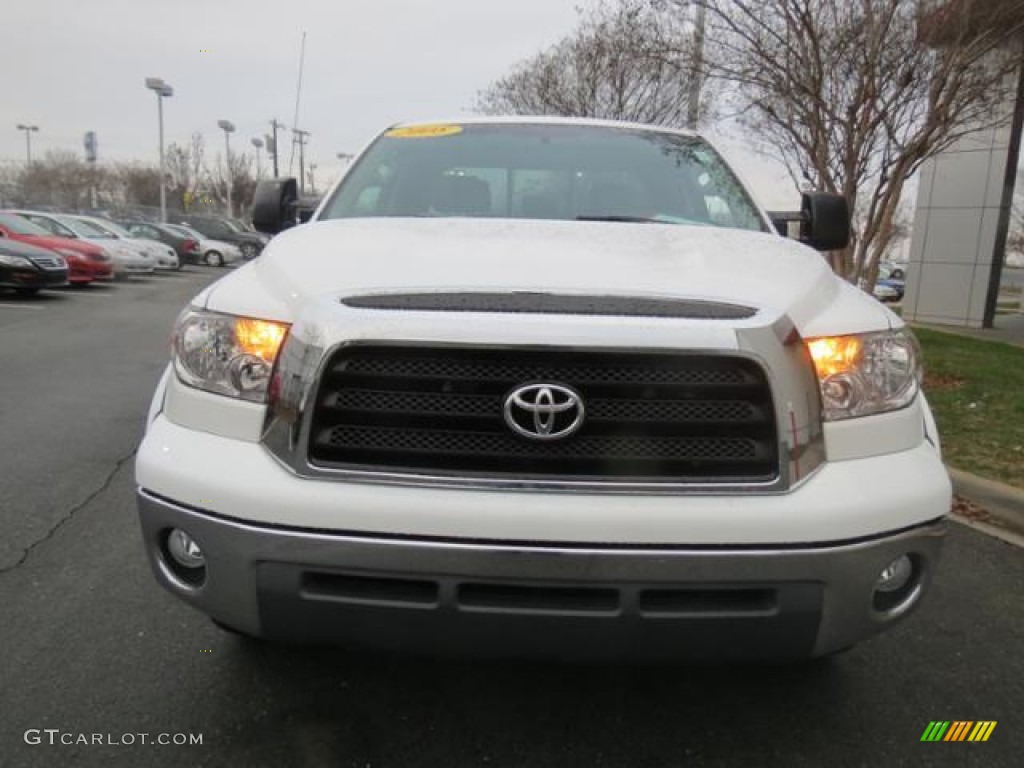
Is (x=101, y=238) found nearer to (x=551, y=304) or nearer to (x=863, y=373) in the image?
(x=551, y=304)

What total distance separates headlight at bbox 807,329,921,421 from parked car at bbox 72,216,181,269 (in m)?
24.1

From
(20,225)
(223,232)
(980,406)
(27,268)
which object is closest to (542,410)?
(980,406)

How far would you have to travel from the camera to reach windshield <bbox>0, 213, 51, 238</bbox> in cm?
1675

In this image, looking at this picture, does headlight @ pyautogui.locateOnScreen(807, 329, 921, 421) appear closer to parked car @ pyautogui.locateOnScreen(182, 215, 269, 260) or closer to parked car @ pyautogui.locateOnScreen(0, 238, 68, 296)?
parked car @ pyautogui.locateOnScreen(0, 238, 68, 296)

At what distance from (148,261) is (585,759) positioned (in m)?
23.5

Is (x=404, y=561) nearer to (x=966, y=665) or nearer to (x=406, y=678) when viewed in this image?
(x=406, y=678)

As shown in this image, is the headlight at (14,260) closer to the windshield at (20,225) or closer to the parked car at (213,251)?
the windshield at (20,225)

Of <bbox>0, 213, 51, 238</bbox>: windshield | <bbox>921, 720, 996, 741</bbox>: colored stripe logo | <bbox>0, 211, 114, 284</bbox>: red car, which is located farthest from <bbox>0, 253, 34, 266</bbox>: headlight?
<bbox>921, 720, 996, 741</bbox>: colored stripe logo

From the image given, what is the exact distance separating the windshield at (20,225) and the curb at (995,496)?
59.8ft

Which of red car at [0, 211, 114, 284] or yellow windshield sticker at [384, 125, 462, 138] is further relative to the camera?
red car at [0, 211, 114, 284]

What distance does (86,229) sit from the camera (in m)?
22.0

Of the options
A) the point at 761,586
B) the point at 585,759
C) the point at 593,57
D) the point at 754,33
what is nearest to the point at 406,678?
the point at 585,759

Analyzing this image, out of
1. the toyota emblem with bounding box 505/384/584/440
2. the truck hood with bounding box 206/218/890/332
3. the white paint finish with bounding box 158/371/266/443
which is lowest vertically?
the white paint finish with bounding box 158/371/266/443

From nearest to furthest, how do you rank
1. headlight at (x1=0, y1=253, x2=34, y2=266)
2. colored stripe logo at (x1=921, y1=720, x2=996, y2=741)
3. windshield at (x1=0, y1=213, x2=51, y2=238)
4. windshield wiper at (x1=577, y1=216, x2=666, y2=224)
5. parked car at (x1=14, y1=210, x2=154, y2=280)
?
colored stripe logo at (x1=921, y1=720, x2=996, y2=741) → windshield wiper at (x1=577, y1=216, x2=666, y2=224) → headlight at (x1=0, y1=253, x2=34, y2=266) → windshield at (x1=0, y1=213, x2=51, y2=238) → parked car at (x1=14, y1=210, x2=154, y2=280)
